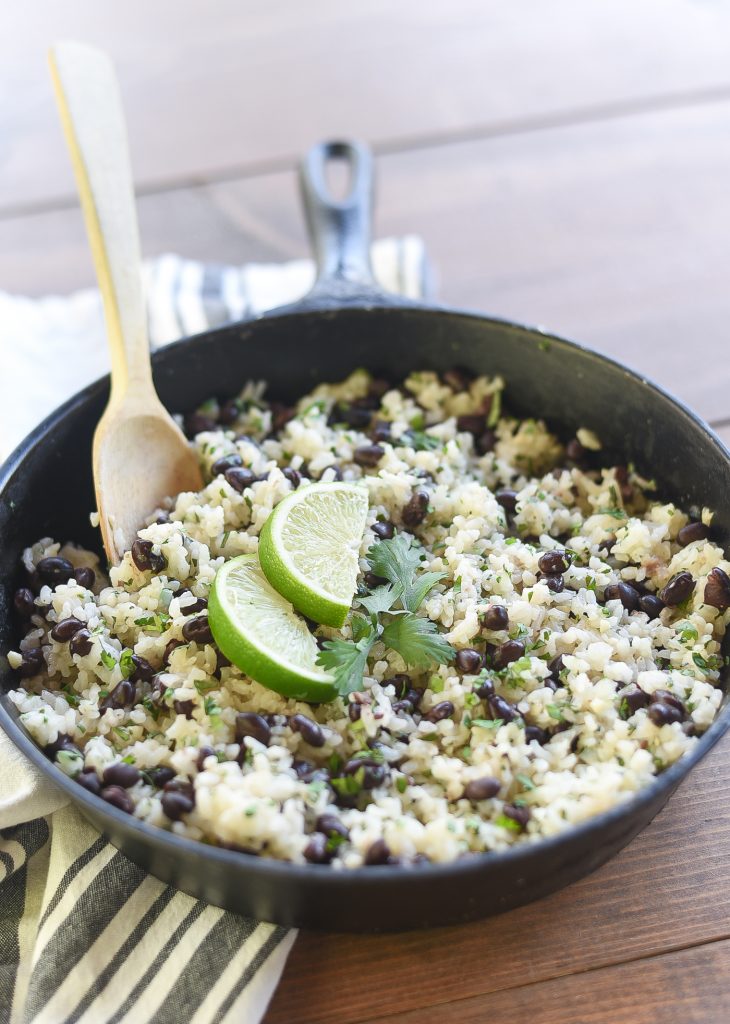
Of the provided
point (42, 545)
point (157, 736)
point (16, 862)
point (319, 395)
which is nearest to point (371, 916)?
point (157, 736)

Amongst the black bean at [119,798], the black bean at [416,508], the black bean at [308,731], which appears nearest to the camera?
the black bean at [119,798]

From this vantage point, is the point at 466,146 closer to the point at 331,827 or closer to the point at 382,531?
the point at 382,531

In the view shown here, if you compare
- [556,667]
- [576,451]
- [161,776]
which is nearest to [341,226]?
[576,451]

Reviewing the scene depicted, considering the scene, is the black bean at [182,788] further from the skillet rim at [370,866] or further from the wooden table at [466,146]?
the wooden table at [466,146]

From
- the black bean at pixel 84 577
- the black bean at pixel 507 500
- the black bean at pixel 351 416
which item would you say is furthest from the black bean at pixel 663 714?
the black bean at pixel 84 577

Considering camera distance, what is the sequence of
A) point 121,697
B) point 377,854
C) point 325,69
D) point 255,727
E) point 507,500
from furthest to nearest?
point 325,69 < point 507,500 < point 121,697 < point 255,727 < point 377,854

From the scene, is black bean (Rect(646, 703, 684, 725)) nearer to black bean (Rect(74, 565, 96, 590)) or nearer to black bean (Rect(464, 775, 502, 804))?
black bean (Rect(464, 775, 502, 804))

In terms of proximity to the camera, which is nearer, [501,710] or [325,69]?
[501,710]
